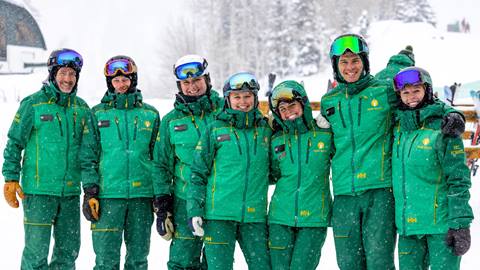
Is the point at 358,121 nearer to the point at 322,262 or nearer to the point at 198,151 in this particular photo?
the point at 198,151

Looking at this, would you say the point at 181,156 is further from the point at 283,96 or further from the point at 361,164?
the point at 361,164

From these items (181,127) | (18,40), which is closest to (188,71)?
(181,127)

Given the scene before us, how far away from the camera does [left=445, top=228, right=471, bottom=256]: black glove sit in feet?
13.9

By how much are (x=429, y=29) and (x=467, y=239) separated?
4879cm

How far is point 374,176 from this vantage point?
4.77m

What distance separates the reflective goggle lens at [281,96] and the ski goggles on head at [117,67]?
59.7 inches

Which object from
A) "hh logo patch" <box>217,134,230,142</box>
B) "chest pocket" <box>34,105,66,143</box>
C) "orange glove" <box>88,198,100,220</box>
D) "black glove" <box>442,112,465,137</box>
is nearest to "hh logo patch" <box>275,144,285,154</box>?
"hh logo patch" <box>217,134,230,142</box>

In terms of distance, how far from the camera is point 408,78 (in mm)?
4609

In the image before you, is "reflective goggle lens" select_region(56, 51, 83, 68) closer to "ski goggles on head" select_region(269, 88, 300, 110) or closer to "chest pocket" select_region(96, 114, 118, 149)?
"chest pocket" select_region(96, 114, 118, 149)

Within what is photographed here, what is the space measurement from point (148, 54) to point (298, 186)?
94.0 m

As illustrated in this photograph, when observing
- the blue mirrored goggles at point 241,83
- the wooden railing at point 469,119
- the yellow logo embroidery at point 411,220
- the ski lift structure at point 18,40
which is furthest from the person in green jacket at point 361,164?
the ski lift structure at point 18,40

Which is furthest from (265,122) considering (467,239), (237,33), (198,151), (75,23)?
(75,23)

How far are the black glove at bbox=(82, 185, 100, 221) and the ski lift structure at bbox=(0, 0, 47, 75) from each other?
1263 inches

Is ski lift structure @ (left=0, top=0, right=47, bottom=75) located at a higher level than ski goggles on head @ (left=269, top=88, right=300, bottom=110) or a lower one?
higher
